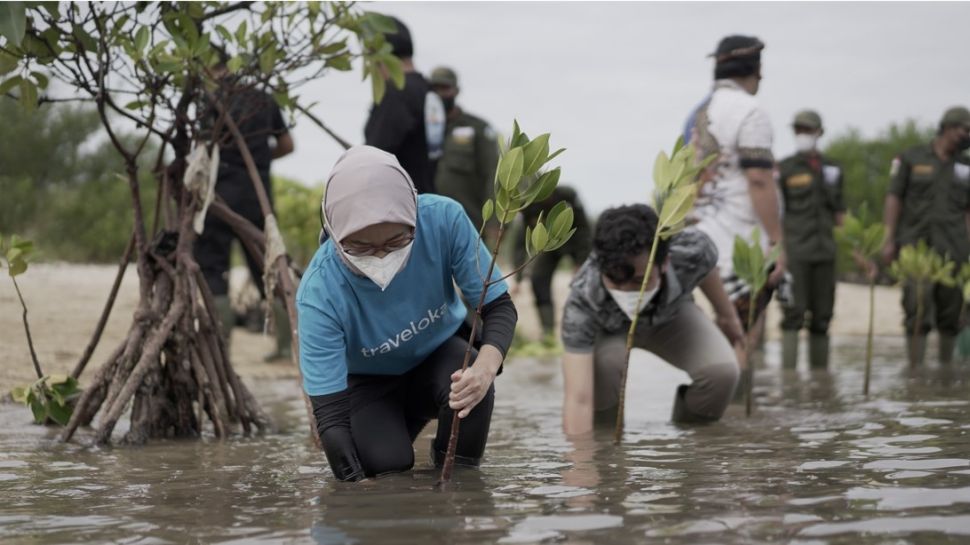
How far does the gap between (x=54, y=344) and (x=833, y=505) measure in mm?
6676

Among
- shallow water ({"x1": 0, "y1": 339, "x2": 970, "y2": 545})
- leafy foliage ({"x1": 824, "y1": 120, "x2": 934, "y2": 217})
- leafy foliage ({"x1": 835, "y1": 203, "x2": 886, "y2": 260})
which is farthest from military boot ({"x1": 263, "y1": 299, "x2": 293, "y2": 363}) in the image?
leafy foliage ({"x1": 824, "y1": 120, "x2": 934, "y2": 217})

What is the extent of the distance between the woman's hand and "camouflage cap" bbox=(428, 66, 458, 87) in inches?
225

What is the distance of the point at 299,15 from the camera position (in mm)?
5582

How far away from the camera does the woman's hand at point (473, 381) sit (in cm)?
384

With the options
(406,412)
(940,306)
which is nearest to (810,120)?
(940,306)

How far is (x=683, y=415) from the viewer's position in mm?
6062

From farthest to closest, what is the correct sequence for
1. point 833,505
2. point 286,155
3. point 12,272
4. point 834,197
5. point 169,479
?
point 834,197 < point 286,155 < point 12,272 < point 169,479 < point 833,505

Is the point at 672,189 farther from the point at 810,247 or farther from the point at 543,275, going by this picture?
the point at 543,275

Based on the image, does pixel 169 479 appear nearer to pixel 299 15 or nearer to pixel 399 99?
pixel 299 15

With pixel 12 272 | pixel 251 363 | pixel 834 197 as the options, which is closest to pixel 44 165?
pixel 251 363

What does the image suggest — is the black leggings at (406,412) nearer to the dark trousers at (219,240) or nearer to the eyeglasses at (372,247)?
the eyeglasses at (372,247)

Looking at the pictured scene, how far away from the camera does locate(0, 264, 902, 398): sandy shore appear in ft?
26.4

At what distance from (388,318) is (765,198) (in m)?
2.98

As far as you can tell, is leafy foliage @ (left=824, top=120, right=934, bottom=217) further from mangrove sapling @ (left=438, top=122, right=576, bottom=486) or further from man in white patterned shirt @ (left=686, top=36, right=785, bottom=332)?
mangrove sapling @ (left=438, top=122, right=576, bottom=486)
